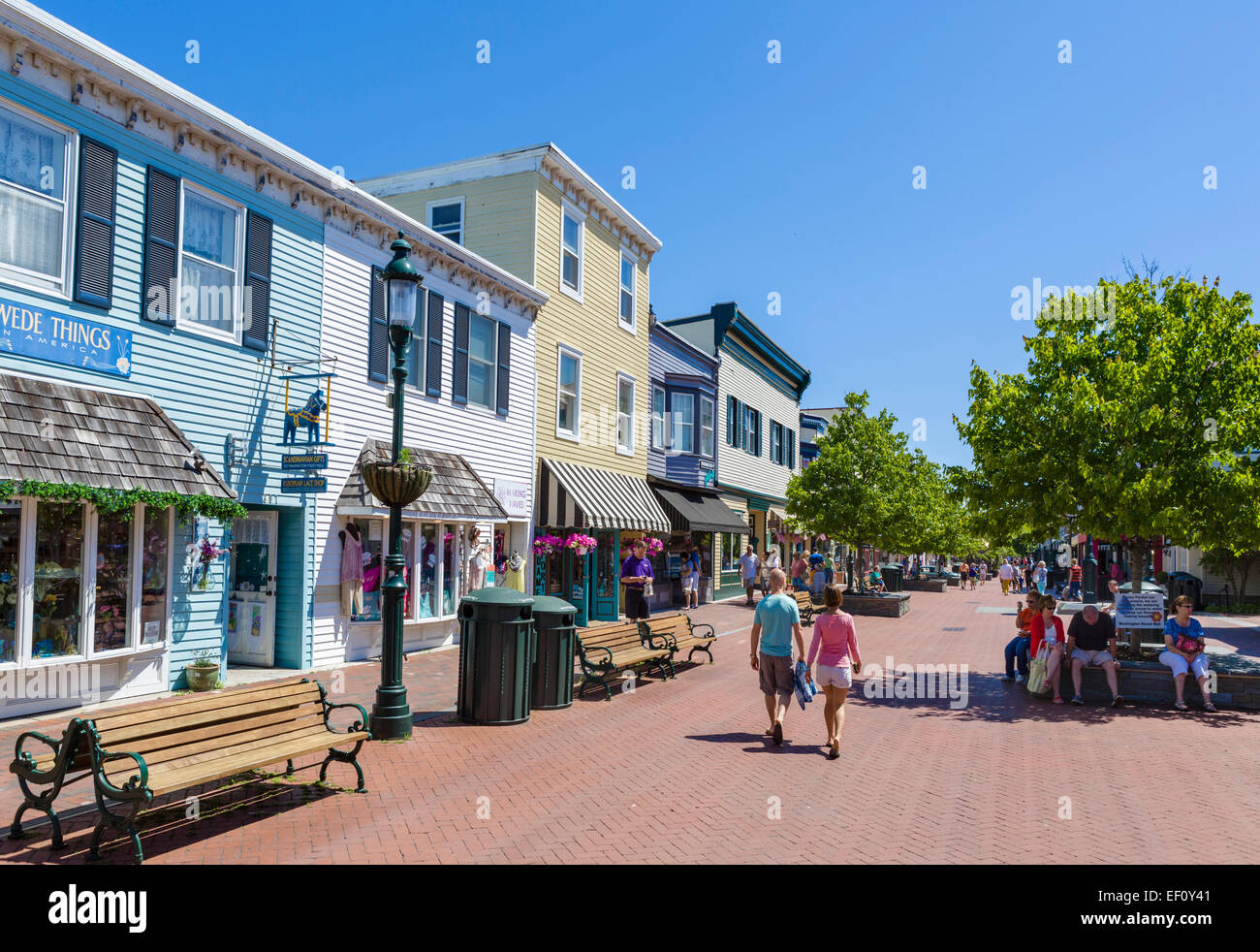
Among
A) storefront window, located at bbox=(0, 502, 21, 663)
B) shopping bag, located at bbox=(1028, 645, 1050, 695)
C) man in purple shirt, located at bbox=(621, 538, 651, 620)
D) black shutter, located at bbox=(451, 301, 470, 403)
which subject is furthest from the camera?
man in purple shirt, located at bbox=(621, 538, 651, 620)

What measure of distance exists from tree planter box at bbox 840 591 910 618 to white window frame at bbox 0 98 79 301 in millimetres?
22205

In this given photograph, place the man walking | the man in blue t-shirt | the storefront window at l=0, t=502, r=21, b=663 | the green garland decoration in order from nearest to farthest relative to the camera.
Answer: the green garland decoration → the storefront window at l=0, t=502, r=21, b=663 → the man in blue t-shirt → the man walking

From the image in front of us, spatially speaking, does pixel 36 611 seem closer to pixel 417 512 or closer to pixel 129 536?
pixel 129 536

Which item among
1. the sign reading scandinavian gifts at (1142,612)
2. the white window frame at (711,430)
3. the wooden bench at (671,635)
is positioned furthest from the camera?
the white window frame at (711,430)

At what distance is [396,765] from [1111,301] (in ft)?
39.7

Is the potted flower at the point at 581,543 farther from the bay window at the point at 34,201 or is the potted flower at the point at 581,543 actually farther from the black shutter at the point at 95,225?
the bay window at the point at 34,201

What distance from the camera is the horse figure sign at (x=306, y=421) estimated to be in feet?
40.2

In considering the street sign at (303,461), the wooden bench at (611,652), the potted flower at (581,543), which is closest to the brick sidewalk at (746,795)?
the wooden bench at (611,652)

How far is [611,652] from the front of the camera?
1208 cm

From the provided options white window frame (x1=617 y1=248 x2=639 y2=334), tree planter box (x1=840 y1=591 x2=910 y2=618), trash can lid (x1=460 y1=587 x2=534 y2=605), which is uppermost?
white window frame (x1=617 y1=248 x2=639 y2=334)

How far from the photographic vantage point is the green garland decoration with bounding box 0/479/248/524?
324 inches

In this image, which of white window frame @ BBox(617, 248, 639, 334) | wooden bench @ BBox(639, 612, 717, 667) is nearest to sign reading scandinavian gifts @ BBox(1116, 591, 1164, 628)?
wooden bench @ BBox(639, 612, 717, 667)

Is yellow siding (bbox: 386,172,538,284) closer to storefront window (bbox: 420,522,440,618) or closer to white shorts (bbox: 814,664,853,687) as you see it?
storefront window (bbox: 420,522,440,618)

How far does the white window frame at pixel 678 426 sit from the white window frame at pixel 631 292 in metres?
3.24
